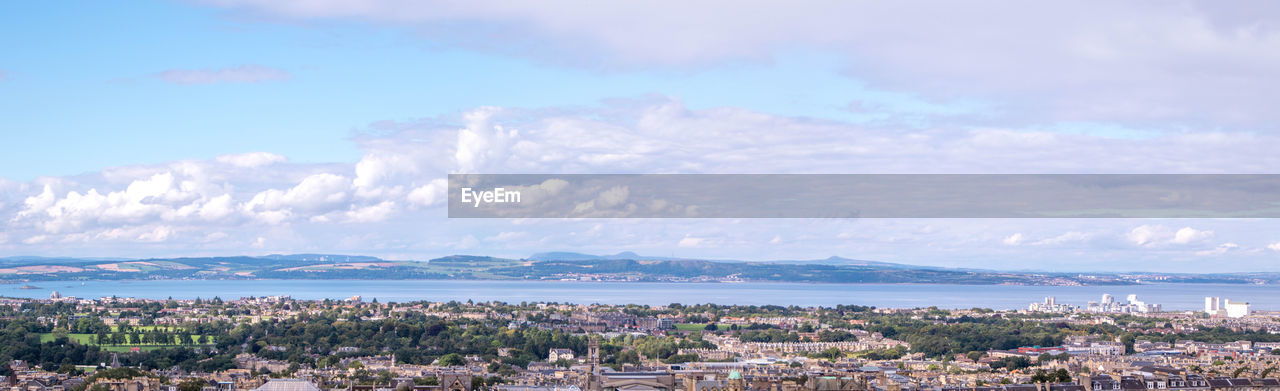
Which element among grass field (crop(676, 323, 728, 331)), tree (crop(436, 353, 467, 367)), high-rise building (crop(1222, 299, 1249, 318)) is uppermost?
high-rise building (crop(1222, 299, 1249, 318))

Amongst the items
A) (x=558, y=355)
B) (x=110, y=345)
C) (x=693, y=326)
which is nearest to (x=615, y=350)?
(x=558, y=355)

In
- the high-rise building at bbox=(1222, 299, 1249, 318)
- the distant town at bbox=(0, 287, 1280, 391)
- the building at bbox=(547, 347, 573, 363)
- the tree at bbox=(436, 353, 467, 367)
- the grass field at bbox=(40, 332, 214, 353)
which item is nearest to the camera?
the distant town at bbox=(0, 287, 1280, 391)

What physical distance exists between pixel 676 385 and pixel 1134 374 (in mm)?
21053

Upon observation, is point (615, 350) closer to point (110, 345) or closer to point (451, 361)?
point (451, 361)

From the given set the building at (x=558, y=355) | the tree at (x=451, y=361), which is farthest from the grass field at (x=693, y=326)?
the tree at (x=451, y=361)

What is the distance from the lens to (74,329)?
110 meters

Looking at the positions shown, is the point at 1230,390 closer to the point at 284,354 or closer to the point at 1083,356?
the point at 1083,356

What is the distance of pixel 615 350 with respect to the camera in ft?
291

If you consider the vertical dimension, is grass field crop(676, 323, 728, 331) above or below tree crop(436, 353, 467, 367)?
above

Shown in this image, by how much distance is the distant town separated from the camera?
5531 centimetres

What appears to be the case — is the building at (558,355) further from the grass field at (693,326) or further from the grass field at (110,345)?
the grass field at (693,326)

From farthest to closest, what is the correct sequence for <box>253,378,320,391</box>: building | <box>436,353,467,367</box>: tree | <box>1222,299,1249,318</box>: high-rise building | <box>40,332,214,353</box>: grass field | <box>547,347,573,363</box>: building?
<box>1222,299,1249,318</box>: high-rise building
<box>40,332,214,353</box>: grass field
<box>547,347,573,363</box>: building
<box>436,353,467,367</box>: tree
<box>253,378,320,391</box>: building

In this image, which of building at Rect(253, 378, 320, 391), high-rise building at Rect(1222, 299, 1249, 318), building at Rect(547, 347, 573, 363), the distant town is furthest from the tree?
high-rise building at Rect(1222, 299, 1249, 318)

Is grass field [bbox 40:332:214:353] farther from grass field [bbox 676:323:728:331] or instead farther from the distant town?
grass field [bbox 676:323:728:331]
